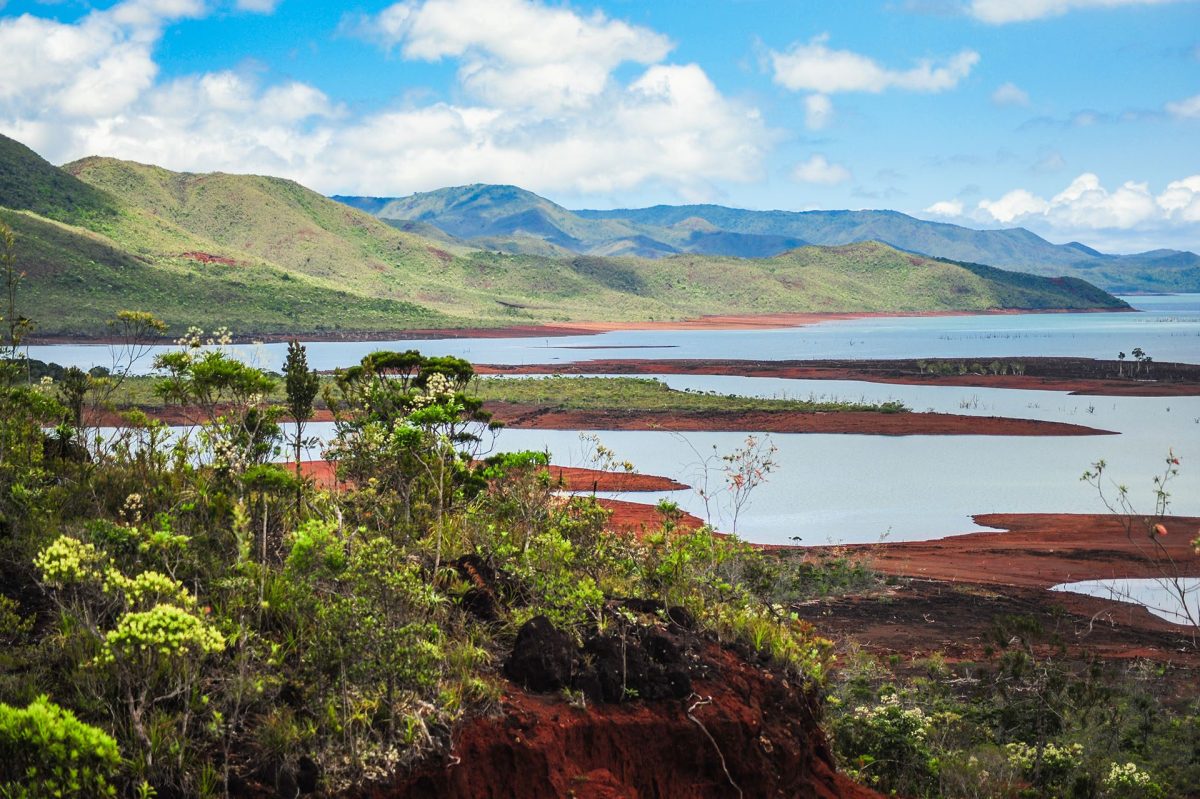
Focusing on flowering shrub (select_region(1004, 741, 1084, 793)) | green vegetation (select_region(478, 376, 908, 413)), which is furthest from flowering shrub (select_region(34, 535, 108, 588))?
green vegetation (select_region(478, 376, 908, 413))

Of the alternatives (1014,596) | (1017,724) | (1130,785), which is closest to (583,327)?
(1014,596)

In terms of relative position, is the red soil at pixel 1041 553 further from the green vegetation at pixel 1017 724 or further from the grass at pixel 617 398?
the grass at pixel 617 398

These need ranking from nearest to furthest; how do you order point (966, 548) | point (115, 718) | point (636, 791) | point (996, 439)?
point (115, 718) < point (636, 791) < point (966, 548) < point (996, 439)

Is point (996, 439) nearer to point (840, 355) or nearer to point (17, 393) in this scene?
point (17, 393)

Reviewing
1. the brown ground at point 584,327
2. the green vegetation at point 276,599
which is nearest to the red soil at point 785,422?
the green vegetation at point 276,599

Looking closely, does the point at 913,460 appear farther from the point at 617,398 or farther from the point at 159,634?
the point at 159,634

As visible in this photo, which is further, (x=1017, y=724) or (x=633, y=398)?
(x=633, y=398)

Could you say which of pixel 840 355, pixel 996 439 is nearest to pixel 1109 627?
pixel 996 439
